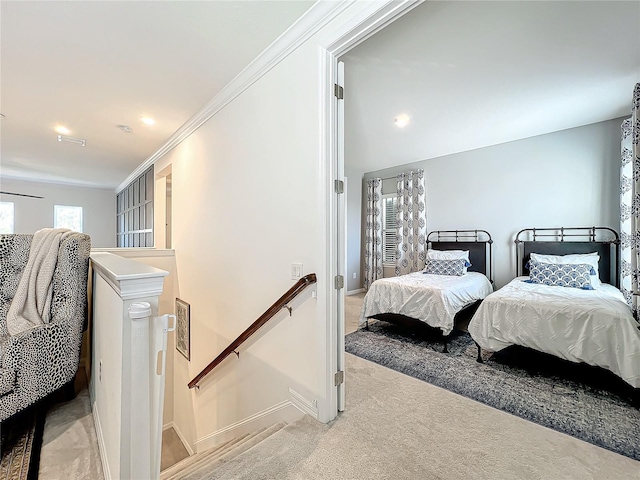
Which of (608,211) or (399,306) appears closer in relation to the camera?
(399,306)

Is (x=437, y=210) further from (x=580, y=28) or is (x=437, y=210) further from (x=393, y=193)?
(x=580, y=28)

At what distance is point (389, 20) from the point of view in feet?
5.02

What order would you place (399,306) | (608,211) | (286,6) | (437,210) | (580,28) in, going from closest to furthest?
(286,6) → (580,28) → (399,306) → (608,211) → (437,210)

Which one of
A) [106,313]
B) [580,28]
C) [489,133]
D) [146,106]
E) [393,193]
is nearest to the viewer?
[106,313]

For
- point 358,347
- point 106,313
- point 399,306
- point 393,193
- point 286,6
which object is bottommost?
point 358,347

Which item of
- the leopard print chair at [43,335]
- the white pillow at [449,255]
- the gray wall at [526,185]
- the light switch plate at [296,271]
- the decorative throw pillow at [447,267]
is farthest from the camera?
the white pillow at [449,255]

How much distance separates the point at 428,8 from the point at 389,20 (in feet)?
2.00

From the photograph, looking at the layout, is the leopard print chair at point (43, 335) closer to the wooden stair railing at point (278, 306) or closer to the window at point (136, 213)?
the wooden stair railing at point (278, 306)

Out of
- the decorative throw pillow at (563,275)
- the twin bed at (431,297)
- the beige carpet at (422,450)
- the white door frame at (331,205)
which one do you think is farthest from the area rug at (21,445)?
the decorative throw pillow at (563,275)

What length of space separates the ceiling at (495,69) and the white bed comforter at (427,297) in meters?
2.13

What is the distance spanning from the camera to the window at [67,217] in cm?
705

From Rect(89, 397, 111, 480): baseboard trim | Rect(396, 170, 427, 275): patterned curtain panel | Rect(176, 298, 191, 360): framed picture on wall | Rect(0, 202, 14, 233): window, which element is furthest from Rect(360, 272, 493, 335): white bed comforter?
Rect(0, 202, 14, 233): window

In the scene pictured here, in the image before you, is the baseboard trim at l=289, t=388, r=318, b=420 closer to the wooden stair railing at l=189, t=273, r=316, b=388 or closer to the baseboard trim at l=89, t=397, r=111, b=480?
the wooden stair railing at l=189, t=273, r=316, b=388

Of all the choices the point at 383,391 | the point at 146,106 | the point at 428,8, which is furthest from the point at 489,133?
the point at 146,106
